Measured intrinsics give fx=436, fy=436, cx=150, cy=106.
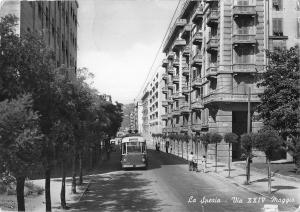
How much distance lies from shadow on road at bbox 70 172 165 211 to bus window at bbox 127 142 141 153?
356 inches

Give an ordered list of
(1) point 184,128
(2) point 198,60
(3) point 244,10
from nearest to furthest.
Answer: (3) point 244,10
(2) point 198,60
(1) point 184,128

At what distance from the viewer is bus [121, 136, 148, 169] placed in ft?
133

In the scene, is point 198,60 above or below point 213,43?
below

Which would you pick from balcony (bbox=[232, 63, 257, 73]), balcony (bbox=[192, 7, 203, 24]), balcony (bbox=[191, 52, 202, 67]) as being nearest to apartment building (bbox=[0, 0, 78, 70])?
balcony (bbox=[191, 52, 202, 67])

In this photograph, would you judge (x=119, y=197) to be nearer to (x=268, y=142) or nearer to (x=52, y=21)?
(x=268, y=142)

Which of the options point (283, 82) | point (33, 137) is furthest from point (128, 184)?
point (33, 137)

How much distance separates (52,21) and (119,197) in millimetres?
25295

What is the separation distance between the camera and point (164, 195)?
2395 cm

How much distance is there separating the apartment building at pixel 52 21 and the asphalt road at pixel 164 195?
706 cm

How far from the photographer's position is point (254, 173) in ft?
119

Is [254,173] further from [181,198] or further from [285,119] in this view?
[181,198]

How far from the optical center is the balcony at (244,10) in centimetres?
4859

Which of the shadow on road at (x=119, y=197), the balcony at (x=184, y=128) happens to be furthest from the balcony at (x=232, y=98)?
the balcony at (x=184, y=128)

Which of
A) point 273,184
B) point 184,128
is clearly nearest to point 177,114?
point 184,128
